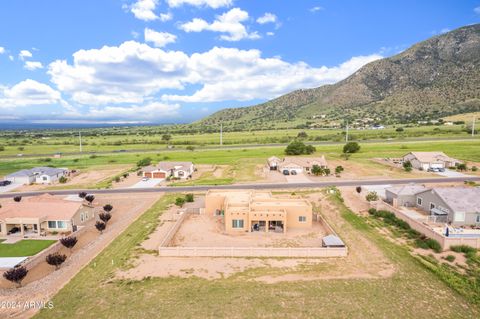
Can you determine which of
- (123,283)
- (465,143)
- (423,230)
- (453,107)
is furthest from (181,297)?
(453,107)

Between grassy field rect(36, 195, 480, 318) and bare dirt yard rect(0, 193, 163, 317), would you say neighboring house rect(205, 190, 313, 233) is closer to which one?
grassy field rect(36, 195, 480, 318)

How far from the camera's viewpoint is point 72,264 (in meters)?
28.8

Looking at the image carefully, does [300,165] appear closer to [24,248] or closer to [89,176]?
[89,176]

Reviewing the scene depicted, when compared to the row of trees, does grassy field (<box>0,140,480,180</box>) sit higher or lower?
higher

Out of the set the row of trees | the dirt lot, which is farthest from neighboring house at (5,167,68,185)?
the row of trees

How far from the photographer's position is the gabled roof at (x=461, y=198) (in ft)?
118

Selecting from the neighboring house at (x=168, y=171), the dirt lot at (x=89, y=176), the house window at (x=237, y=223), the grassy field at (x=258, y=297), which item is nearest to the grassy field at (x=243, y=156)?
the dirt lot at (x=89, y=176)

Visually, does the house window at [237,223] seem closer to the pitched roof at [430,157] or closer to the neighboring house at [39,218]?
the neighboring house at [39,218]

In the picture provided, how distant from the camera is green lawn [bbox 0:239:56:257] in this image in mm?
30953

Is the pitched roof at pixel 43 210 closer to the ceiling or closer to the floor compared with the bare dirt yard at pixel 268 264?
closer to the ceiling

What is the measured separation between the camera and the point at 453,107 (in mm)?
190000

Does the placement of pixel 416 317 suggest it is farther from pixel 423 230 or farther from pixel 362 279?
pixel 423 230

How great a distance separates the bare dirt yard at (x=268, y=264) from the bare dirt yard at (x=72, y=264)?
15.4 feet

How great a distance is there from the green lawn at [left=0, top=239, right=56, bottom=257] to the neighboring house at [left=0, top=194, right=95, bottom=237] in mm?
2532
